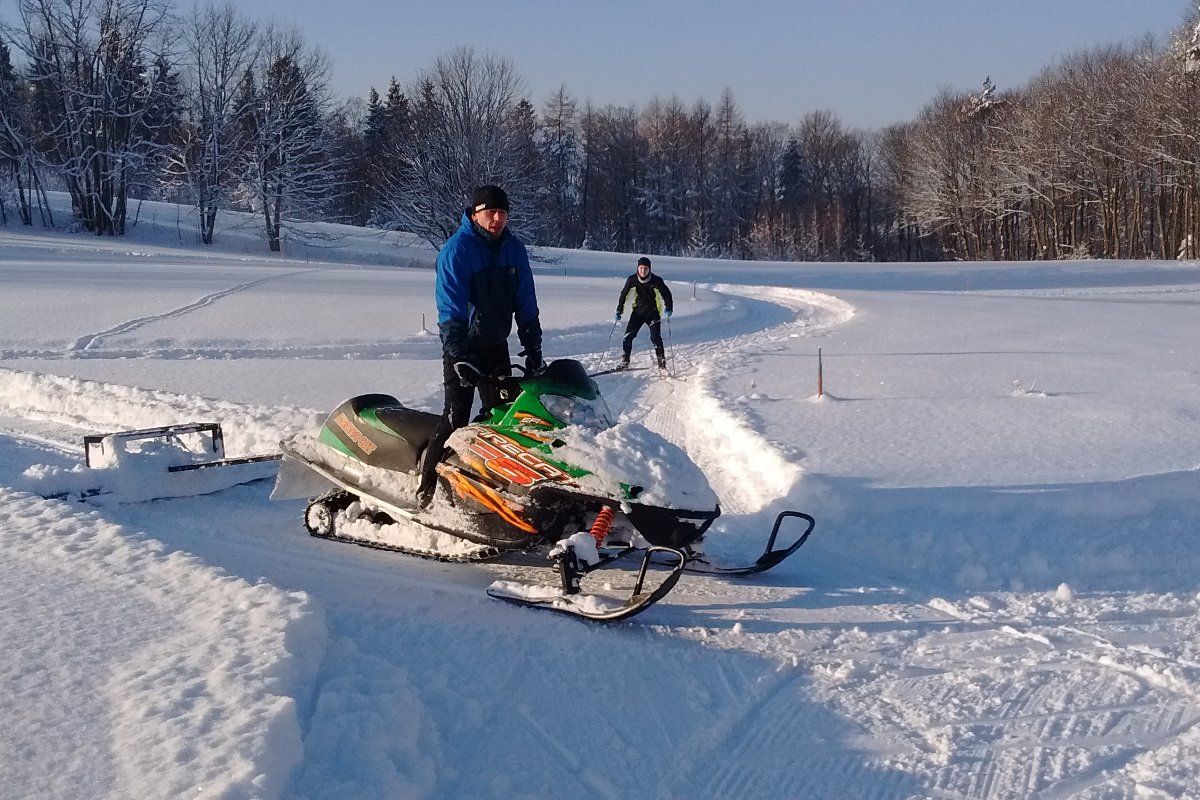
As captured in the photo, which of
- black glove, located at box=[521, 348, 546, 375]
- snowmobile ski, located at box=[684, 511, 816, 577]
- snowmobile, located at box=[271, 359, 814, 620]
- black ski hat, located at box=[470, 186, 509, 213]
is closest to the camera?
snowmobile, located at box=[271, 359, 814, 620]

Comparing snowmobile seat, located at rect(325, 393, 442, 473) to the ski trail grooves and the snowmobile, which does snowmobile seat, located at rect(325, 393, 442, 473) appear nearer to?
the snowmobile

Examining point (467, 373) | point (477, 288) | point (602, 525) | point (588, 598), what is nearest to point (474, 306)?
point (477, 288)

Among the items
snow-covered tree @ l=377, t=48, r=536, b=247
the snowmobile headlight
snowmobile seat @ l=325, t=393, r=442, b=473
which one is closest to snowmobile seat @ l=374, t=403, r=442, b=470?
snowmobile seat @ l=325, t=393, r=442, b=473

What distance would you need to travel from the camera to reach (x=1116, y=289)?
31.3 metres

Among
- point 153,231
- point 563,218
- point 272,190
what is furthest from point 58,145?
point 563,218

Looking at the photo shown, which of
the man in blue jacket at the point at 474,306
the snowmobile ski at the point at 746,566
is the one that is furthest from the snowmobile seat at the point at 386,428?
the snowmobile ski at the point at 746,566

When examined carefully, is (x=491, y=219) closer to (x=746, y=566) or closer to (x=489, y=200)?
(x=489, y=200)

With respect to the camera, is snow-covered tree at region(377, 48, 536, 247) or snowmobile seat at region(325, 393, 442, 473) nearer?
snowmobile seat at region(325, 393, 442, 473)

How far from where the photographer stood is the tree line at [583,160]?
39.5 metres

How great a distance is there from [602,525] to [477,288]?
162cm

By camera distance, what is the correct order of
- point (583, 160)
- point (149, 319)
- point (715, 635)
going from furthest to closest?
point (583, 160), point (149, 319), point (715, 635)

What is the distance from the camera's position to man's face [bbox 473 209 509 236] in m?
5.18

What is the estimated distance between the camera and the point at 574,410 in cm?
471

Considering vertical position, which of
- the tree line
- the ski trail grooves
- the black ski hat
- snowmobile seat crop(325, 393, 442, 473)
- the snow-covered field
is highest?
the tree line
